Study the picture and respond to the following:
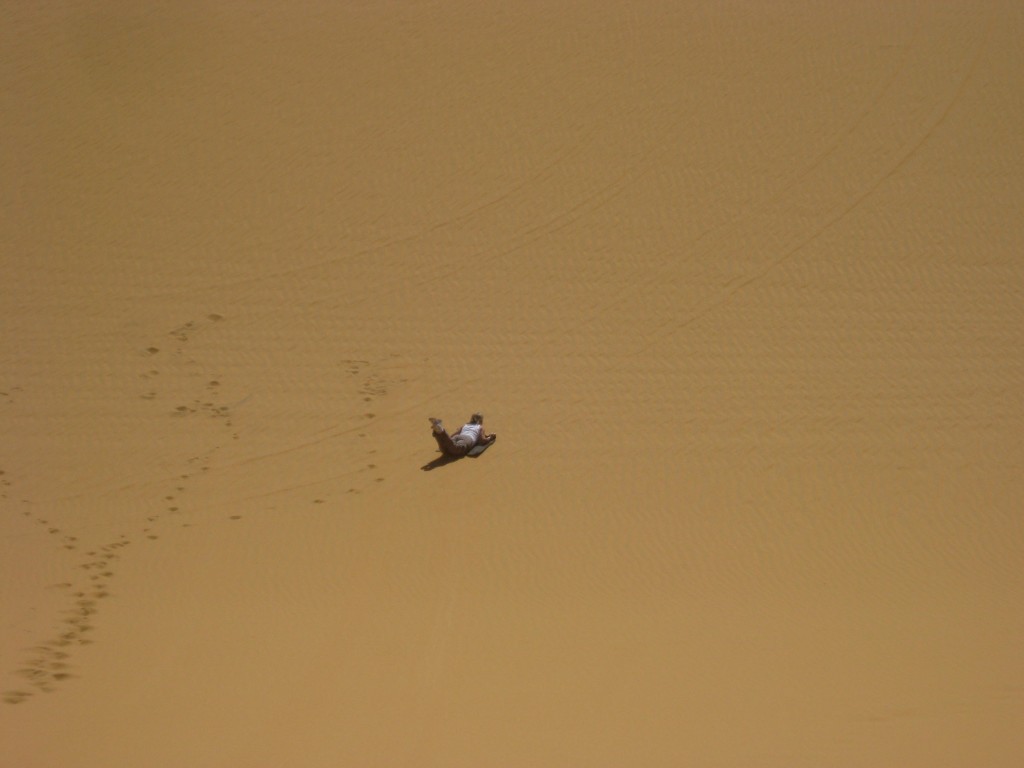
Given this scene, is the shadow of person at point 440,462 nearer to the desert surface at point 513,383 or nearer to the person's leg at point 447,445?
the person's leg at point 447,445

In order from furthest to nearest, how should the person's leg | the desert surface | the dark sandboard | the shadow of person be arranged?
the dark sandboard → the shadow of person → the person's leg → the desert surface

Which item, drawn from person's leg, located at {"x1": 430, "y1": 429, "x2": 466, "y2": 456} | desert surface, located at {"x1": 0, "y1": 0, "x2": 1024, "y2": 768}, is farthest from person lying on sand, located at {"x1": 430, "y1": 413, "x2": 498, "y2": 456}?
desert surface, located at {"x1": 0, "y1": 0, "x2": 1024, "y2": 768}

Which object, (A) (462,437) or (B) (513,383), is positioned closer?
(A) (462,437)

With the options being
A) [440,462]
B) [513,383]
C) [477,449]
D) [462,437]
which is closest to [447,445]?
[462,437]

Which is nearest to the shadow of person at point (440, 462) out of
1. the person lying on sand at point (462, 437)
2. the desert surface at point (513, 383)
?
the person lying on sand at point (462, 437)

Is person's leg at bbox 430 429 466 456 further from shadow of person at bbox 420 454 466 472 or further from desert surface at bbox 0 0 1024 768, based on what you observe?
desert surface at bbox 0 0 1024 768

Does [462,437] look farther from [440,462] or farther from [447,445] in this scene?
[440,462]

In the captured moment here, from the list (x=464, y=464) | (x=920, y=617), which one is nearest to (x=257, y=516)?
(x=464, y=464)
